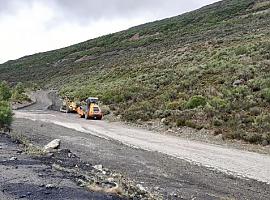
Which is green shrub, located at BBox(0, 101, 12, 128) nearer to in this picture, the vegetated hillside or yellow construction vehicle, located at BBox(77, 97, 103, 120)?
the vegetated hillside

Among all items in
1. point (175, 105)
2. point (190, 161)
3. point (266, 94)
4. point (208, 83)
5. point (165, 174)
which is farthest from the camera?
point (208, 83)

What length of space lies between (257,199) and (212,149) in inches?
364

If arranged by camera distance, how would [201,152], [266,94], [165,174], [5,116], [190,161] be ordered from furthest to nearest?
[266,94] < [5,116] < [201,152] < [190,161] < [165,174]

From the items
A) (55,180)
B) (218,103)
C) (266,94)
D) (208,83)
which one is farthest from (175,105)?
(55,180)

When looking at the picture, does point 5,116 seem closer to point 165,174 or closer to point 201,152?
point 201,152

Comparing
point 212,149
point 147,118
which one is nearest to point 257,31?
point 147,118

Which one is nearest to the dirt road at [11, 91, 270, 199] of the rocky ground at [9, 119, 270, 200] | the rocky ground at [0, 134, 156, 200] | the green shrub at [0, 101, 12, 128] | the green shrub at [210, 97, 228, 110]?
the rocky ground at [9, 119, 270, 200]

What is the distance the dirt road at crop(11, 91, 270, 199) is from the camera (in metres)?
14.1

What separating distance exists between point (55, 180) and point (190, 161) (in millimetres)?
8224

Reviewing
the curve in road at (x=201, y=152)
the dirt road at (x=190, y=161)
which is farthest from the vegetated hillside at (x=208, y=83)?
the dirt road at (x=190, y=161)

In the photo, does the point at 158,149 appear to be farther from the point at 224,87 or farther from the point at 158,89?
the point at 158,89

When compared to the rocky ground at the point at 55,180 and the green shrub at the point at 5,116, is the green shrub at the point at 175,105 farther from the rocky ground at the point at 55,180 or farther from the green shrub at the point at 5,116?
the rocky ground at the point at 55,180

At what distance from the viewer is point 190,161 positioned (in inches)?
738

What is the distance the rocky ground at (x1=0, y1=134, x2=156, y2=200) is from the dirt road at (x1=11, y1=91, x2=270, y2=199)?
178 centimetres
